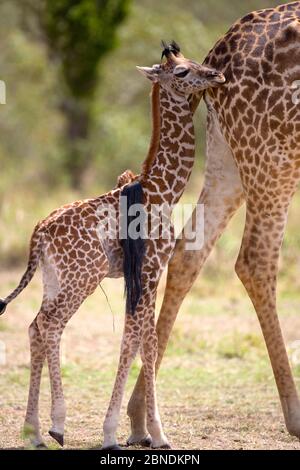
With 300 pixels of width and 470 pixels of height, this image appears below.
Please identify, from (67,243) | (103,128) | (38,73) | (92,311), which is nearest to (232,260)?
(92,311)

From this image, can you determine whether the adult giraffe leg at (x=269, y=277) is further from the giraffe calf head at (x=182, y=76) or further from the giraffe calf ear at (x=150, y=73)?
the giraffe calf ear at (x=150, y=73)

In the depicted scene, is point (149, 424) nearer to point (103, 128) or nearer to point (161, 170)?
point (161, 170)

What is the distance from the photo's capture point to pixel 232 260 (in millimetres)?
12680

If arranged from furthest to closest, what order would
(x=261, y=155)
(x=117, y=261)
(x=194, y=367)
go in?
(x=194, y=367)
(x=261, y=155)
(x=117, y=261)

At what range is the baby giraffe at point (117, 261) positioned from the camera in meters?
5.74

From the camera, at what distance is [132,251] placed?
19.1ft

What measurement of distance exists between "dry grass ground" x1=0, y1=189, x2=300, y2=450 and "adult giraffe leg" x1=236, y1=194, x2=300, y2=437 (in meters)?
0.27

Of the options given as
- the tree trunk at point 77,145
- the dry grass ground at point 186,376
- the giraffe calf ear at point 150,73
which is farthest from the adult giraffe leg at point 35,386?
the tree trunk at point 77,145

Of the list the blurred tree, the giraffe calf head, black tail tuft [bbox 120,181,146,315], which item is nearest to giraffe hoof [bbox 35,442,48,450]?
black tail tuft [bbox 120,181,146,315]

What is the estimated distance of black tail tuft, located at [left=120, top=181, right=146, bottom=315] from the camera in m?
5.79

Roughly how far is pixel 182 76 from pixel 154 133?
0.37 metres

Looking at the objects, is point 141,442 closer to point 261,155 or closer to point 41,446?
point 41,446

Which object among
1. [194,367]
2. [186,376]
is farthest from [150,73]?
[194,367]

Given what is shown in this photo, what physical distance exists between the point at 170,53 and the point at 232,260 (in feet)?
21.5
